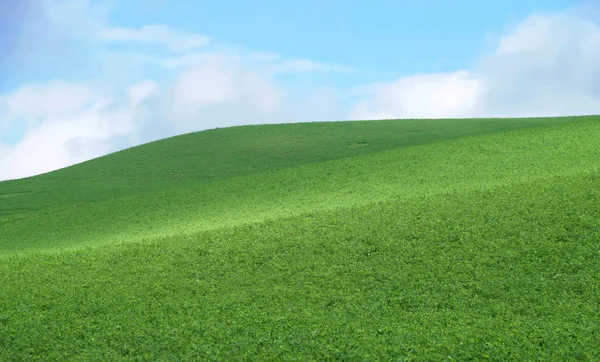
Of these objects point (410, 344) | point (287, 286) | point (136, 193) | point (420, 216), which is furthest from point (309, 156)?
point (410, 344)

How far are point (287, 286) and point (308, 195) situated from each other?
40.7 feet

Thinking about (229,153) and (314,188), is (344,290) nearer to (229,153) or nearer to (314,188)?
(314,188)

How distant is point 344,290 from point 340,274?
0.89 metres

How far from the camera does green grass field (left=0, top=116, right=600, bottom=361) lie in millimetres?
12594

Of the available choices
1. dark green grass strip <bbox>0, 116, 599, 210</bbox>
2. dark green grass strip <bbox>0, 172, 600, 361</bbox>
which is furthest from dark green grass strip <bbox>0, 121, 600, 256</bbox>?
dark green grass strip <bbox>0, 116, 599, 210</bbox>

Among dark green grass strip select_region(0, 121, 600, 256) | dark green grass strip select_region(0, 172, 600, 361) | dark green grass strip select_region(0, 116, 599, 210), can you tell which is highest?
dark green grass strip select_region(0, 116, 599, 210)

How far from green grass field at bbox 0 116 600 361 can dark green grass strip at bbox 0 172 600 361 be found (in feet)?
0.15

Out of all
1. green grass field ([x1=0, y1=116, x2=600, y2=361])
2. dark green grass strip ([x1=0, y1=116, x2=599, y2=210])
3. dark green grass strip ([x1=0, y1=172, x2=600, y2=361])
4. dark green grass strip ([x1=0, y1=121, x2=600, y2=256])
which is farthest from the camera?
dark green grass strip ([x1=0, y1=116, x2=599, y2=210])

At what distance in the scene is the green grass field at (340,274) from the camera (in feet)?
41.3

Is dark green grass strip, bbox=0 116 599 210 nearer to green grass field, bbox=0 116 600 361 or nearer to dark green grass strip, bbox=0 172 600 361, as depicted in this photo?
green grass field, bbox=0 116 600 361

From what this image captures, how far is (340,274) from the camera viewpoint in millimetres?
15773

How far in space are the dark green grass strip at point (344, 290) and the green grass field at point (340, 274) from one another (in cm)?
5

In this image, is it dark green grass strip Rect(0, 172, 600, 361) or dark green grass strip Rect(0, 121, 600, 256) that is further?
dark green grass strip Rect(0, 121, 600, 256)

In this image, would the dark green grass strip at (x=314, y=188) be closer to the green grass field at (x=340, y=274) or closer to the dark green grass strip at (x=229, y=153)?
the green grass field at (x=340, y=274)
